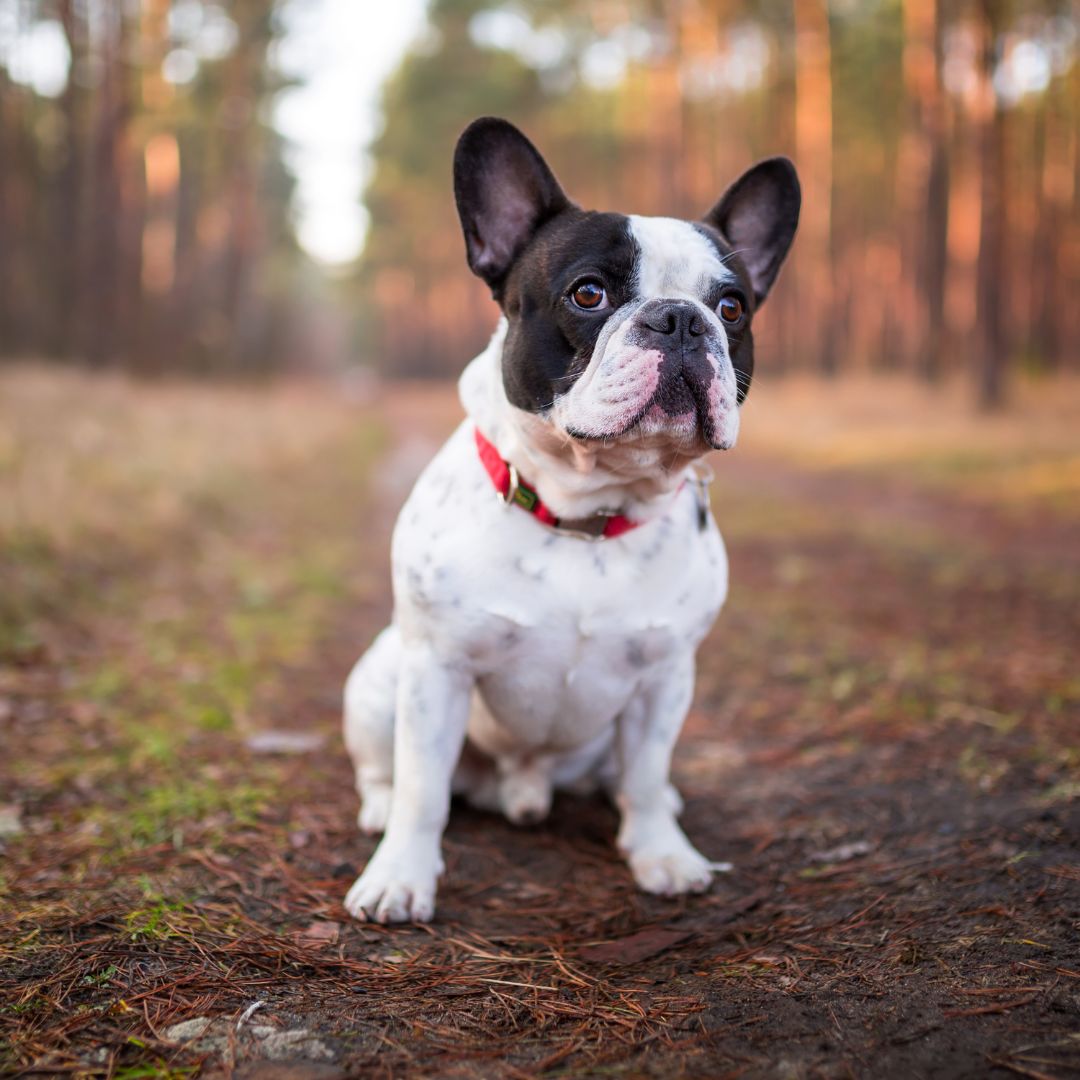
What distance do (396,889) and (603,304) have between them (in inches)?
61.8

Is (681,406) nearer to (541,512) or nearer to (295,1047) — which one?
(541,512)

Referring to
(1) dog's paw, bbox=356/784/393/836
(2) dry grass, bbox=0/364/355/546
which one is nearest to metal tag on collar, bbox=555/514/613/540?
(1) dog's paw, bbox=356/784/393/836

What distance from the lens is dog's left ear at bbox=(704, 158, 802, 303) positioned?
2.93 metres

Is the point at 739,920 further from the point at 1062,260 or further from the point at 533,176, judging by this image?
the point at 1062,260

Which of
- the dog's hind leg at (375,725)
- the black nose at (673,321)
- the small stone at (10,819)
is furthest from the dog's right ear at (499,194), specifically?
the small stone at (10,819)

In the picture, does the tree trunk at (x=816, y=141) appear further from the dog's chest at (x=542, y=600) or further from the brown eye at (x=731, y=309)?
the dog's chest at (x=542, y=600)

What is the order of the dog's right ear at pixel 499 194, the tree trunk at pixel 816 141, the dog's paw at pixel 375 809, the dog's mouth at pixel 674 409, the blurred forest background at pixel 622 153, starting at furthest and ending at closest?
the tree trunk at pixel 816 141
the blurred forest background at pixel 622 153
the dog's paw at pixel 375 809
the dog's right ear at pixel 499 194
the dog's mouth at pixel 674 409

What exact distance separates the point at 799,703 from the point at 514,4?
91.7 ft

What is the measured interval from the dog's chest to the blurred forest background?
13.6 m

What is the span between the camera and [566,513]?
248 cm

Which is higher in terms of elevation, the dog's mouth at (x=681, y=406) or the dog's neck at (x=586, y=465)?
the dog's mouth at (x=681, y=406)

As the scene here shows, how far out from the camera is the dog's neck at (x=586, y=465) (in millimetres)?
2438

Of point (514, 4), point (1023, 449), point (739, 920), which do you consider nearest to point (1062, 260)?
point (514, 4)

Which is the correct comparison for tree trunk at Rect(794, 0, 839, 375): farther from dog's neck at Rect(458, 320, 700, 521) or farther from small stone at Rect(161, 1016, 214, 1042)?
small stone at Rect(161, 1016, 214, 1042)
